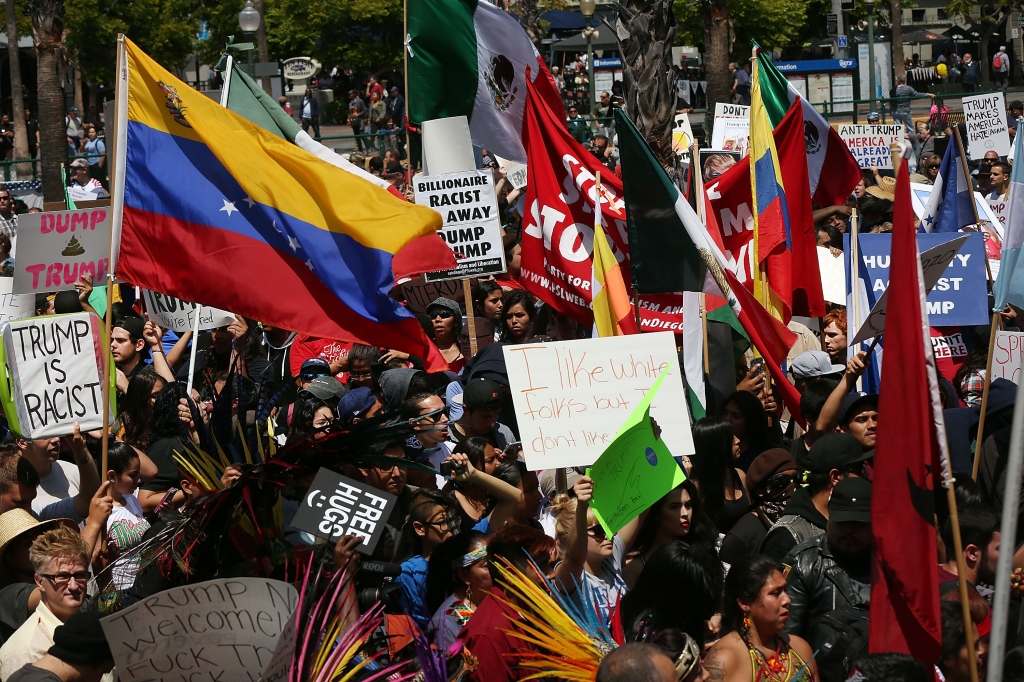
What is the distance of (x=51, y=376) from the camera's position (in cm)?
619

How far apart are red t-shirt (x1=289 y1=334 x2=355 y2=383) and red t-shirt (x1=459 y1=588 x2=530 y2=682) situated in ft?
13.2

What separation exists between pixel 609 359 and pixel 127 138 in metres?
2.44

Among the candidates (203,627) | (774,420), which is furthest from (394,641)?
(774,420)

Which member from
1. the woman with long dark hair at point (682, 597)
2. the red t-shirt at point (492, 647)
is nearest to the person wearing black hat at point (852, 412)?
the woman with long dark hair at point (682, 597)

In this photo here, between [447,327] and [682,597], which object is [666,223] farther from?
[682,597]

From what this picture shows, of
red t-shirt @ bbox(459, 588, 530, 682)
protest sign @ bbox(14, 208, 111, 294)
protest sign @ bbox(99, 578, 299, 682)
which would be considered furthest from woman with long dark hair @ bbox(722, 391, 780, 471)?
protest sign @ bbox(14, 208, 111, 294)

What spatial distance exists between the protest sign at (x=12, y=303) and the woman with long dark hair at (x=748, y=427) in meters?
4.84

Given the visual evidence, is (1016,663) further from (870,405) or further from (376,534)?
(870,405)

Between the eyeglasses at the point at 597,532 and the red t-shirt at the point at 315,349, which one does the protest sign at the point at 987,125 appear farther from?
the eyeglasses at the point at 597,532

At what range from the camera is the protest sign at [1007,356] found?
7.33 metres

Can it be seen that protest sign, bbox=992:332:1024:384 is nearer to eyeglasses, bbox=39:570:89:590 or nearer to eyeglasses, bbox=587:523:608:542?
eyeglasses, bbox=587:523:608:542

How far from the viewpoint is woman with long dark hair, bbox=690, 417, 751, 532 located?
573cm

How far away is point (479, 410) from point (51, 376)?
2029mm

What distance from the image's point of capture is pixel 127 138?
5.98 m
